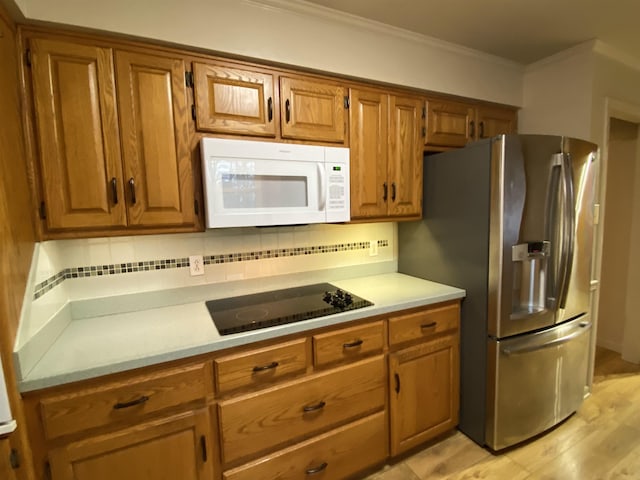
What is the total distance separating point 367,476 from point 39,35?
2.48 m

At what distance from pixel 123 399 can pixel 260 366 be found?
492mm

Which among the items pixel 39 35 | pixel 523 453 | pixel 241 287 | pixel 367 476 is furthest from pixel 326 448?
pixel 39 35

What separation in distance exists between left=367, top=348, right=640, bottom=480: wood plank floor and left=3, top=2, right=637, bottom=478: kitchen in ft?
4.02

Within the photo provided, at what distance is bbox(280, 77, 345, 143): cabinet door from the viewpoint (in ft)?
5.15

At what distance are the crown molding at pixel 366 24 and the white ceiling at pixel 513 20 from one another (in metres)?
0.02

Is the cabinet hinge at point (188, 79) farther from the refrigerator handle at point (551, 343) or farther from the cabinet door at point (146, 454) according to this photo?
the refrigerator handle at point (551, 343)

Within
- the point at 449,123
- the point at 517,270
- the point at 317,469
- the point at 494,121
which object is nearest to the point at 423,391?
the point at 317,469

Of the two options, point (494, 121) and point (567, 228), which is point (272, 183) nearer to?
point (567, 228)

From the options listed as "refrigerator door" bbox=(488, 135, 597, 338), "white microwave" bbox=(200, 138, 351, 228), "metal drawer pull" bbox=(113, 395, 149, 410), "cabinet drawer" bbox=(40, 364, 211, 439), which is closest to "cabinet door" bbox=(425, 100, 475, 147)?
"refrigerator door" bbox=(488, 135, 597, 338)

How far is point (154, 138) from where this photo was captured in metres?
1.34

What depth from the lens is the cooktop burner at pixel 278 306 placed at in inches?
55.1

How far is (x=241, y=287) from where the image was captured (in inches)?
72.2

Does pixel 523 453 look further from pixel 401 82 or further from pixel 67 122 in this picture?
pixel 67 122

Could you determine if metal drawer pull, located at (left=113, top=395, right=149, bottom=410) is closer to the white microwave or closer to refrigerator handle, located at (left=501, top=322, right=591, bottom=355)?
the white microwave
